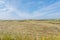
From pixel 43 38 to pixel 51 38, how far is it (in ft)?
1.38

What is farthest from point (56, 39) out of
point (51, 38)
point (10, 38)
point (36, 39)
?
point (10, 38)

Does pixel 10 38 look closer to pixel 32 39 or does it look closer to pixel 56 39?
pixel 32 39

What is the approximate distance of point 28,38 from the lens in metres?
8.99

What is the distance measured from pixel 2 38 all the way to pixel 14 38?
561mm

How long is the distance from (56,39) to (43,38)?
2.09 feet

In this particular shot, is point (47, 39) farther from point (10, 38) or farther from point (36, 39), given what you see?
point (10, 38)

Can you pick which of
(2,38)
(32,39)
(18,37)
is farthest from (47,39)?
(2,38)

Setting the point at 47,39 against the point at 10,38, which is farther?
the point at 10,38

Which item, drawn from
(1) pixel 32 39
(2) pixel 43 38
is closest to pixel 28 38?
(1) pixel 32 39

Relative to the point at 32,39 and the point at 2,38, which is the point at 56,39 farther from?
the point at 2,38

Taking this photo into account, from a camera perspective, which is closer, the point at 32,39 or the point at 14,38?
the point at 32,39

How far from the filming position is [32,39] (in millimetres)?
8883

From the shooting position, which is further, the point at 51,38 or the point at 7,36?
the point at 7,36

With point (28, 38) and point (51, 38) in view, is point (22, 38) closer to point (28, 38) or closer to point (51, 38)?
point (28, 38)
